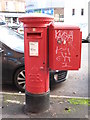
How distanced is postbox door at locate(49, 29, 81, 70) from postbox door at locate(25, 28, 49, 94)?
0.15 meters

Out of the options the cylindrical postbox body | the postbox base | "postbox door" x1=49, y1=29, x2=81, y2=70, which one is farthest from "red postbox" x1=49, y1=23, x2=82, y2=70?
the postbox base

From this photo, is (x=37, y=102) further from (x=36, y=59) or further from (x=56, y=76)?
(x=56, y=76)

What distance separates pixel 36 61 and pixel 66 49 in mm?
547

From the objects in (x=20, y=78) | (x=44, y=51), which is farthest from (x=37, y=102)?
(x=20, y=78)

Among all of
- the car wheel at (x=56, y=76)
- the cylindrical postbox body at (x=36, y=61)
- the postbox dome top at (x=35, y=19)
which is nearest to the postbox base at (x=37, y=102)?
the cylindrical postbox body at (x=36, y=61)

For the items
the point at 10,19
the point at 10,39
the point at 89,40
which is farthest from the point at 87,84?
the point at 10,19

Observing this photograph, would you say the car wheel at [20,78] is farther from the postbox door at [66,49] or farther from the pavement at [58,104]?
the postbox door at [66,49]

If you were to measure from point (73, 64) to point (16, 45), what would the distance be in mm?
2083

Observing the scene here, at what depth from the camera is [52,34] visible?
123 inches

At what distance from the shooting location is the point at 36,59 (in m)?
3.23

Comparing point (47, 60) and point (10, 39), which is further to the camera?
point (10, 39)

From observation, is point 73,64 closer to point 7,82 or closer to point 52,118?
point 52,118

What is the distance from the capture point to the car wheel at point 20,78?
14.6ft

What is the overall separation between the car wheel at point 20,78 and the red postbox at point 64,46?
135 centimetres
